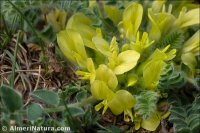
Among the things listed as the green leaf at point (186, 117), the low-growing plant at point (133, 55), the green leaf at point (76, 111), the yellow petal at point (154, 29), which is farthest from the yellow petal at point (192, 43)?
the green leaf at point (76, 111)

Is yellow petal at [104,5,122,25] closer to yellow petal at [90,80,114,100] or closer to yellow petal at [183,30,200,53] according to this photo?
yellow petal at [183,30,200,53]

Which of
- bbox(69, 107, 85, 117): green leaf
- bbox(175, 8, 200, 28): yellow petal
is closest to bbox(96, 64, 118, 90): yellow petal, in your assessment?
bbox(69, 107, 85, 117): green leaf

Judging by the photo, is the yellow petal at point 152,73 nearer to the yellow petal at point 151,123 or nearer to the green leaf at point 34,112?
the yellow petal at point 151,123

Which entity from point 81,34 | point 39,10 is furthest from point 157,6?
point 39,10

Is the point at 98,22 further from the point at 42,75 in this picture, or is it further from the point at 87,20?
the point at 42,75

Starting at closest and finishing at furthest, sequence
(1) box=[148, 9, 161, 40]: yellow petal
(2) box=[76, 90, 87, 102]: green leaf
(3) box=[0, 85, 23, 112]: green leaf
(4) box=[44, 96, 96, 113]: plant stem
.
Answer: (3) box=[0, 85, 23, 112]: green leaf, (4) box=[44, 96, 96, 113]: plant stem, (2) box=[76, 90, 87, 102]: green leaf, (1) box=[148, 9, 161, 40]: yellow petal

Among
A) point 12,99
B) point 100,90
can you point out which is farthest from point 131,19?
point 12,99
